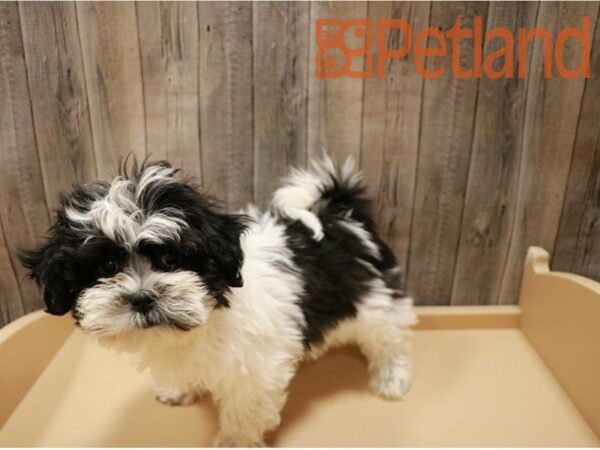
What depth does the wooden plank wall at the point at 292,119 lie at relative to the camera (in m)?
1.60

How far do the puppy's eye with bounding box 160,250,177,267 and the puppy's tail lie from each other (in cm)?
53

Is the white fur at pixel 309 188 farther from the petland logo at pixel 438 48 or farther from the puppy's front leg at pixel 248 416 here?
the puppy's front leg at pixel 248 416

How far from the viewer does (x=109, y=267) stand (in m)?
1.14

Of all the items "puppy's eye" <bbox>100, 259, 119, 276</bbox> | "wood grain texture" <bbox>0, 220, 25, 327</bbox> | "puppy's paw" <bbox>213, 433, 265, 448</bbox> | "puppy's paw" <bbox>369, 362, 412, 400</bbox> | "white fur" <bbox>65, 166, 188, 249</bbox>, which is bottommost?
"puppy's paw" <bbox>213, 433, 265, 448</bbox>

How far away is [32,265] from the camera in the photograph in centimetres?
119

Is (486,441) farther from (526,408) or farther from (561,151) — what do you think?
(561,151)

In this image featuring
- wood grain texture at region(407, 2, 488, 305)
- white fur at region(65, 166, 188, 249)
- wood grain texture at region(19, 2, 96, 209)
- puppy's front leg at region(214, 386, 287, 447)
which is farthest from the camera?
wood grain texture at region(407, 2, 488, 305)

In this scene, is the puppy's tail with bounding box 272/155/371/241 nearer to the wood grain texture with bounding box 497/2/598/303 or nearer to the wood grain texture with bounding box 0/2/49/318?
the wood grain texture with bounding box 497/2/598/303

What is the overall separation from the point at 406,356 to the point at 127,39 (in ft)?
4.71

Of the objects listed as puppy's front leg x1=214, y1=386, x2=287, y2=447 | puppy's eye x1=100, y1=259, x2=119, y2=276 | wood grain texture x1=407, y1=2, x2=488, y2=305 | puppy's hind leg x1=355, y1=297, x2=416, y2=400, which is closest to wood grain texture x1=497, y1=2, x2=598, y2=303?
wood grain texture x1=407, y1=2, x2=488, y2=305

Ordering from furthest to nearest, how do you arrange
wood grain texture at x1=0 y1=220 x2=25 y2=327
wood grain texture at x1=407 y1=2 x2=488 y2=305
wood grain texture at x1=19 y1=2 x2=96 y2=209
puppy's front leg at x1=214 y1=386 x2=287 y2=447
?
wood grain texture at x1=0 y1=220 x2=25 y2=327 → wood grain texture at x1=407 y1=2 x2=488 y2=305 → wood grain texture at x1=19 y1=2 x2=96 y2=209 → puppy's front leg at x1=214 y1=386 x2=287 y2=447

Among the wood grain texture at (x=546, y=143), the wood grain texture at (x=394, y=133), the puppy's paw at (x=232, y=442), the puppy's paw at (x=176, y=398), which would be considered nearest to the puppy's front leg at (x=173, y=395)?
the puppy's paw at (x=176, y=398)

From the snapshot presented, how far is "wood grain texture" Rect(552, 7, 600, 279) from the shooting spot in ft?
5.66

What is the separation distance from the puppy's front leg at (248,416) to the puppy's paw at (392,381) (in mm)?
414
